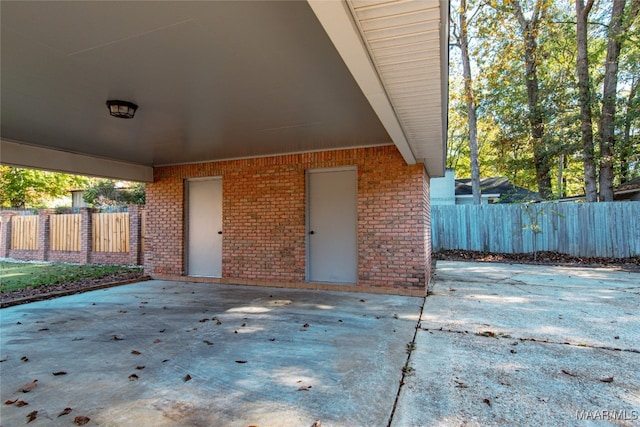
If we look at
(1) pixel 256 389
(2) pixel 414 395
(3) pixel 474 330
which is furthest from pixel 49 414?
(3) pixel 474 330

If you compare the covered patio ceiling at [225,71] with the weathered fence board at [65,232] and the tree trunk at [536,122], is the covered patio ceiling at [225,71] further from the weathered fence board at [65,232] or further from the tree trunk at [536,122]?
the tree trunk at [536,122]

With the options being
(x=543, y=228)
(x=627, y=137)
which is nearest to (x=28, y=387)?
(x=543, y=228)

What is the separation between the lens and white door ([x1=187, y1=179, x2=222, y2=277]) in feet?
23.9

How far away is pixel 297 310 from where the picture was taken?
15.3ft

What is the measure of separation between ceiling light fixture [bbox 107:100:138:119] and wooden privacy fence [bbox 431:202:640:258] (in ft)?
32.6

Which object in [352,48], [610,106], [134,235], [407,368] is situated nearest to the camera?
[352,48]

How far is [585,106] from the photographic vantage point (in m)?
10.6

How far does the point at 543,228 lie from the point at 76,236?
48.6ft

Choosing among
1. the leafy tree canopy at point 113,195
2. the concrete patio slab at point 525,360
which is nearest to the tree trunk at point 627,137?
the concrete patio slab at point 525,360

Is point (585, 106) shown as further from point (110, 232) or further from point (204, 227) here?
point (110, 232)

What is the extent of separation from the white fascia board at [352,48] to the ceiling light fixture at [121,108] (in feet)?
9.19

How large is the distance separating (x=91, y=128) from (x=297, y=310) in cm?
397

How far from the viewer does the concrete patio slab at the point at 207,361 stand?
215 cm

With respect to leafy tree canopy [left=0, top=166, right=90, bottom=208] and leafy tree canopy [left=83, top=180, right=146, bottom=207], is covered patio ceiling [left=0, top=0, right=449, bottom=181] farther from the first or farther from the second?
leafy tree canopy [left=0, top=166, right=90, bottom=208]
